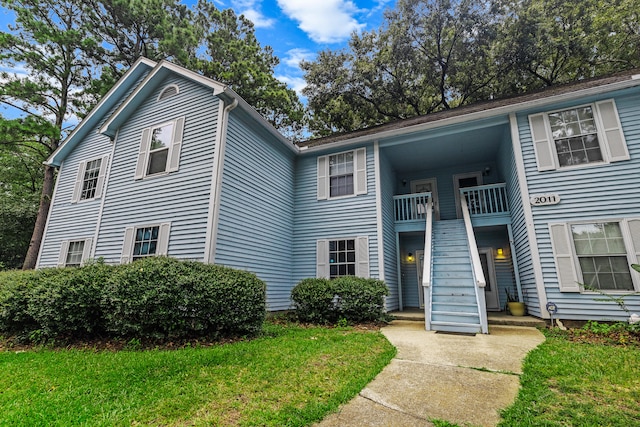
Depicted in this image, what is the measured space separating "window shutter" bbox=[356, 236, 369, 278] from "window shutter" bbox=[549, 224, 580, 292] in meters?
4.40

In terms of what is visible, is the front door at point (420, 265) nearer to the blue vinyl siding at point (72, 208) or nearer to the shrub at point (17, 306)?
the shrub at point (17, 306)

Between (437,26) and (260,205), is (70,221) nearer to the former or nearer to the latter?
(260,205)

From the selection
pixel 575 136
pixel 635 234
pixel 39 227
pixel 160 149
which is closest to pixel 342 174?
pixel 160 149

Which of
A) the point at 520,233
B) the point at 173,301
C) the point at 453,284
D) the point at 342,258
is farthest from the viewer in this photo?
the point at 342,258

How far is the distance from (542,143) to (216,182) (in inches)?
322

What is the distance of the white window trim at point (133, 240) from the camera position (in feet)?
24.2

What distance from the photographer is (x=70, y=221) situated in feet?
32.3

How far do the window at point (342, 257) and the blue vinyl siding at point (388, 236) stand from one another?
647 mm

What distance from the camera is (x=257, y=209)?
8297 millimetres

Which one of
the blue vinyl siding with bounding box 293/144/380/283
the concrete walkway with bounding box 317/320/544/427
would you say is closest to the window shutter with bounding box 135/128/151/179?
the blue vinyl siding with bounding box 293/144/380/283

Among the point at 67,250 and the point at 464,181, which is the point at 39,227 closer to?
the point at 67,250

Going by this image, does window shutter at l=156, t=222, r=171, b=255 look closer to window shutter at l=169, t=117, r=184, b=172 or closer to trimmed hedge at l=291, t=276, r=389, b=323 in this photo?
window shutter at l=169, t=117, r=184, b=172

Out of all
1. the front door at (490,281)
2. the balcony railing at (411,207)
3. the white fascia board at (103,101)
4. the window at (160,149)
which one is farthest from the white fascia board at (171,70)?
the front door at (490,281)

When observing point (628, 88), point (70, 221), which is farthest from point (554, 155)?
point (70, 221)
